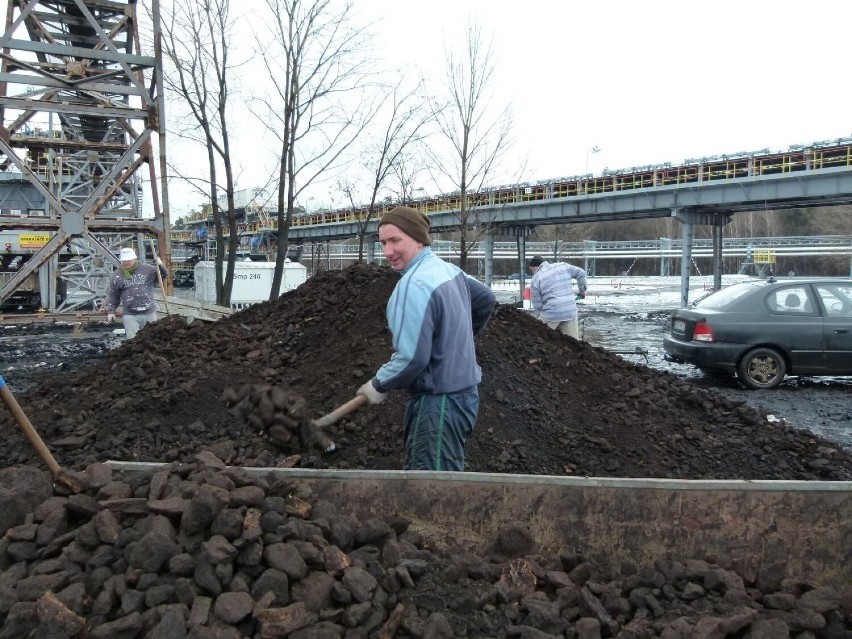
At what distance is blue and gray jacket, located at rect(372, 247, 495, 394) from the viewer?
9.42 feet

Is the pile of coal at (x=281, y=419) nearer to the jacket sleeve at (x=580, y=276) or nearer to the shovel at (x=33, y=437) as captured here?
the shovel at (x=33, y=437)

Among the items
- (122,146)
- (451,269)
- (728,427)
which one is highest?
(122,146)

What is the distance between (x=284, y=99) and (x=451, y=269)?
438 inches

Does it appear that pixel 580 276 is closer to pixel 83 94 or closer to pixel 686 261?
pixel 83 94

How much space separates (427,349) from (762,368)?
7.55 meters

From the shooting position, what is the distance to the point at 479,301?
3.55m

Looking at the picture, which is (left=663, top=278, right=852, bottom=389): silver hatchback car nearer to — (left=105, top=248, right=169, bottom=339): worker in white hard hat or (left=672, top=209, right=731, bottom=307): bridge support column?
(left=105, top=248, right=169, bottom=339): worker in white hard hat

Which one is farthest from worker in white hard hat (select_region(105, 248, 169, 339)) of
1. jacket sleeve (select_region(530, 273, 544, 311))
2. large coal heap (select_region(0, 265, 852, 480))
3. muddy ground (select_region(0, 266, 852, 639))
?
jacket sleeve (select_region(530, 273, 544, 311))

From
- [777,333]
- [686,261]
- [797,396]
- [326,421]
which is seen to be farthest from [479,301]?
[686,261]

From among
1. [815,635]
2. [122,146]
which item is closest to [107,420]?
[815,635]

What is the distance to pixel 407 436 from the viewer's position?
3279 mm

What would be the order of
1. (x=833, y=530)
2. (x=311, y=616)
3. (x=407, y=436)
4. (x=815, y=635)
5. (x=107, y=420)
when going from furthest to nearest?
(x=107, y=420), (x=407, y=436), (x=833, y=530), (x=815, y=635), (x=311, y=616)

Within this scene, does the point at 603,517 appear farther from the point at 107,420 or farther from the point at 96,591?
the point at 107,420

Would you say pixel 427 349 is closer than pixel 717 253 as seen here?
Yes
